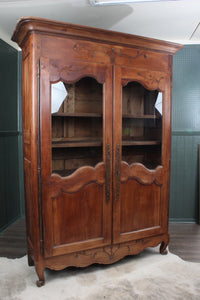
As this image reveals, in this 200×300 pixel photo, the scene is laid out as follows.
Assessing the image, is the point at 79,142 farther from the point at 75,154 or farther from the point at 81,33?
the point at 81,33

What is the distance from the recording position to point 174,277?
7.57 feet

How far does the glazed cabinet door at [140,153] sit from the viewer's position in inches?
94.7

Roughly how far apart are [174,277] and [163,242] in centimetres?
44

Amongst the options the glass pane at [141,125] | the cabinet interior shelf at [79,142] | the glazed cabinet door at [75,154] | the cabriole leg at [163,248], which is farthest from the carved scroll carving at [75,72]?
the cabriole leg at [163,248]

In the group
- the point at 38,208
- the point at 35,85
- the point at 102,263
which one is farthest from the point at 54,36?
the point at 102,263

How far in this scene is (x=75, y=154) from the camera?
2387 mm

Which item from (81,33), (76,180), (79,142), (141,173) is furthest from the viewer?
Answer: (141,173)

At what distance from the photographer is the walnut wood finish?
210 cm

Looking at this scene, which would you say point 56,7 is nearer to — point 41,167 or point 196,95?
point 41,167

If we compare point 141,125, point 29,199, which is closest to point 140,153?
point 141,125

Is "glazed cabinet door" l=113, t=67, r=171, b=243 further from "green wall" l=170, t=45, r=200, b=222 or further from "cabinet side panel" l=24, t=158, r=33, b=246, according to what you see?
"green wall" l=170, t=45, r=200, b=222

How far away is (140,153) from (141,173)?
0.20 metres

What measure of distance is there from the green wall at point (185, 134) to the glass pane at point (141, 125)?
1.06 meters

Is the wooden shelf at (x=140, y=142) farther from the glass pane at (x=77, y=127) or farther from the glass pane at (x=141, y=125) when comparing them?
the glass pane at (x=77, y=127)
